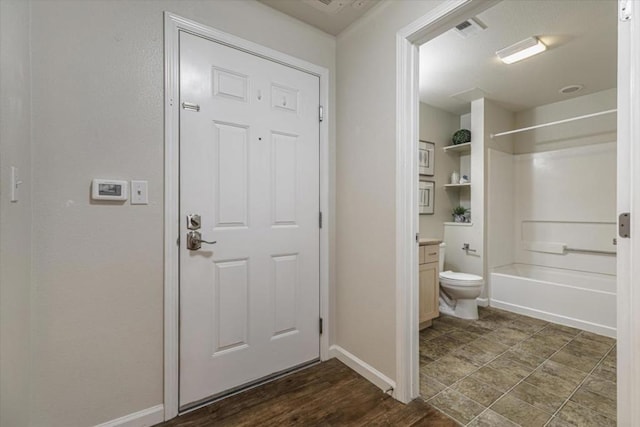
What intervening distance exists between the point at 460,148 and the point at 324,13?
256 cm

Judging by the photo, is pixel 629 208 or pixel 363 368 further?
pixel 363 368

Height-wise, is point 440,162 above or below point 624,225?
above

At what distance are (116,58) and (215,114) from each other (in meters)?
0.50

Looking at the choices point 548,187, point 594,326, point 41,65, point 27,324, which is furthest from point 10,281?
point 548,187

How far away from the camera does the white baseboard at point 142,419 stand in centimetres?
142

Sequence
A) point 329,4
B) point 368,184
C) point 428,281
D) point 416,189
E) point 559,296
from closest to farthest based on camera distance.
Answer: point 416,189 < point 329,4 < point 368,184 < point 428,281 < point 559,296

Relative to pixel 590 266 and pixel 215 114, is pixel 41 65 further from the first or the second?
pixel 590 266

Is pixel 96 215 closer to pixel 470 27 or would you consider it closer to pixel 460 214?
pixel 470 27

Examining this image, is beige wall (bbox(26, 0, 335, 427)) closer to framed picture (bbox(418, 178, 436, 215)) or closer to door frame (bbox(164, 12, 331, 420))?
door frame (bbox(164, 12, 331, 420))

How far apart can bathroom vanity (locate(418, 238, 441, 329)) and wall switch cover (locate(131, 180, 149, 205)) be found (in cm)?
216

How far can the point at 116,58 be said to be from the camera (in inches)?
55.8

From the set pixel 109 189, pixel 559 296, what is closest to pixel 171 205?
pixel 109 189

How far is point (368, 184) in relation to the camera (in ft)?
6.36

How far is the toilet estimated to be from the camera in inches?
115
